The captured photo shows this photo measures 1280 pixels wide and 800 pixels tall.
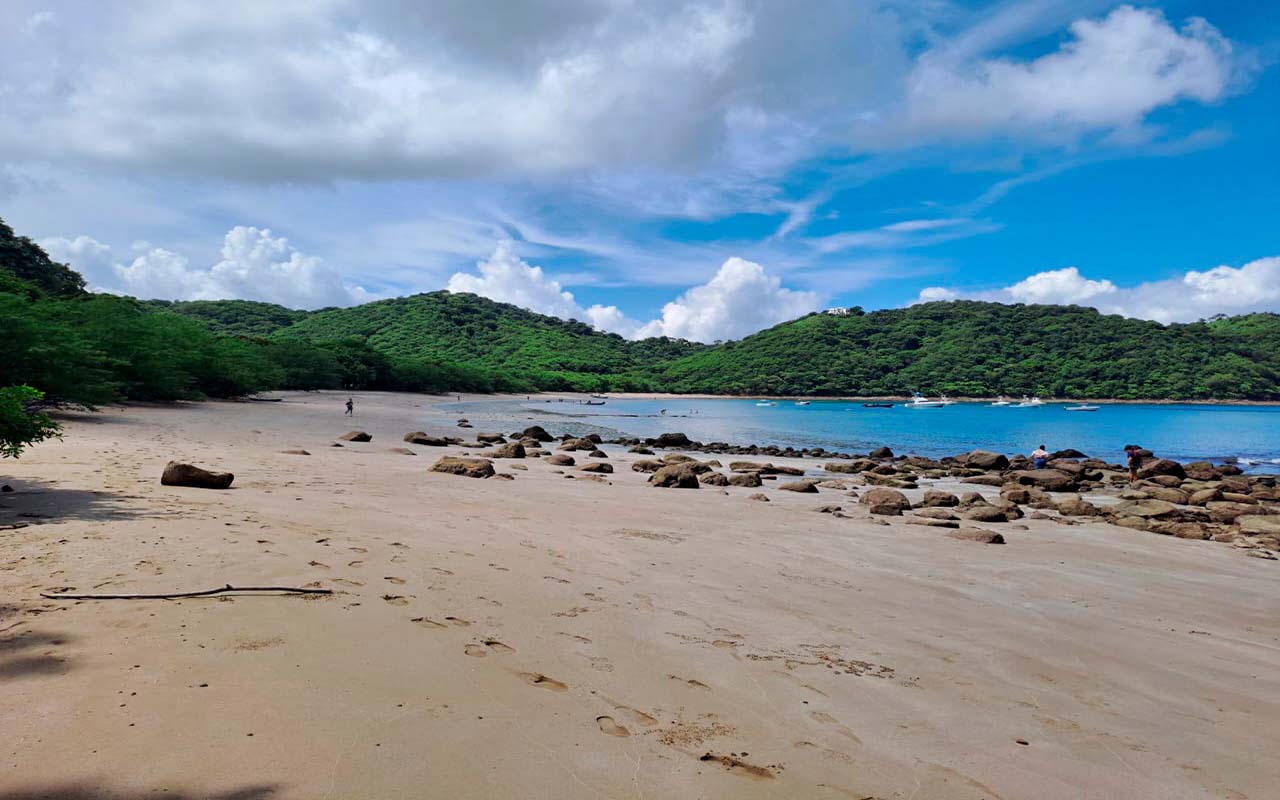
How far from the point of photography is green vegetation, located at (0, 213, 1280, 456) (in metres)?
86.2

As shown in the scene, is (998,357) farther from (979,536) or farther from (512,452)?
(979,536)

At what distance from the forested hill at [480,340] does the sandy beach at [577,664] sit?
377ft

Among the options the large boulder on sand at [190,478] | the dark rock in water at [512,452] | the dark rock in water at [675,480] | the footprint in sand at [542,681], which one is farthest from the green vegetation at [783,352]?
the footprint in sand at [542,681]

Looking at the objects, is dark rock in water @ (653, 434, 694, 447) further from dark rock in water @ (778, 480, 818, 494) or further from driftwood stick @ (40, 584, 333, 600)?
driftwood stick @ (40, 584, 333, 600)

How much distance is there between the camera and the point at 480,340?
162m

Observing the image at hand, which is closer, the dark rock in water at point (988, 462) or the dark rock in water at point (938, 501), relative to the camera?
the dark rock in water at point (938, 501)

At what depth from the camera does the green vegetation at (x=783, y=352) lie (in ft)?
283

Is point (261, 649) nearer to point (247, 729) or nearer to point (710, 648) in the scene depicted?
point (247, 729)

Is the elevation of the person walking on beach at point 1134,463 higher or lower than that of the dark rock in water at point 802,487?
higher

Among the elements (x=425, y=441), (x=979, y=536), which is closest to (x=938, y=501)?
(x=979, y=536)

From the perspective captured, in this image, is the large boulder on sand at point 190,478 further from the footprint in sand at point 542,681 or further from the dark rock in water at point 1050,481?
the dark rock in water at point 1050,481

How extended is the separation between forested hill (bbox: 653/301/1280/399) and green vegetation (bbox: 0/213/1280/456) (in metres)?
0.33

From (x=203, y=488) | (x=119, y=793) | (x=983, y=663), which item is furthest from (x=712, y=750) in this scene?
(x=203, y=488)

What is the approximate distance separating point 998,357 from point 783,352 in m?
45.9
